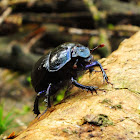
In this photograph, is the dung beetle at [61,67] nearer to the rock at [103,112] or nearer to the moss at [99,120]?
the rock at [103,112]

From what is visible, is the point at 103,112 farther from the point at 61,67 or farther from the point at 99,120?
the point at 61,67

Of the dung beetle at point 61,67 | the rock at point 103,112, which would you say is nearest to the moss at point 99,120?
the rock at point 103,112

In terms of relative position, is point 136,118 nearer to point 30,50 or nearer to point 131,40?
point 131,40

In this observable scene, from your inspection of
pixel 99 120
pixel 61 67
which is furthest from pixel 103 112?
pixel 61 67

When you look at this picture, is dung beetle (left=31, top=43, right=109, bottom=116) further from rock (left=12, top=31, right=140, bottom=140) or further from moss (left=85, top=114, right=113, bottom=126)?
moss (left=85, top=114, right=113, bottom=126)

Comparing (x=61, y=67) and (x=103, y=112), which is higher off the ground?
(x=61, y=67)

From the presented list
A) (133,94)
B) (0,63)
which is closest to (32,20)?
(0,63)
